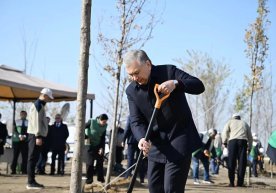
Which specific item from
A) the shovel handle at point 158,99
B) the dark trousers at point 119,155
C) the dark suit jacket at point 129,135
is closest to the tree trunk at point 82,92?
the shovel handle at point 158,99

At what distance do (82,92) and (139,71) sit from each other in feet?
6.33

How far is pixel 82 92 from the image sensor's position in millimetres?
6008

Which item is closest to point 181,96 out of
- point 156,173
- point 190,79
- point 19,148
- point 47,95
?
point 190,79

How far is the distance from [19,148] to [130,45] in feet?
19.4

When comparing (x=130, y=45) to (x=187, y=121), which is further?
(x=130, y=45)

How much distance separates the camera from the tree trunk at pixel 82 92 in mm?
6012

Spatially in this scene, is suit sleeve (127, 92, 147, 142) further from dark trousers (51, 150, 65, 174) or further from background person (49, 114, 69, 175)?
dark trousers (51, 150, 65, 174)

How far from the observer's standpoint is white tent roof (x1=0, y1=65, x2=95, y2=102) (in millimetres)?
14219

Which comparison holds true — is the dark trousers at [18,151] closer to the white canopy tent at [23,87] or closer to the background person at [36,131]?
the white canopy tent at [23,87]

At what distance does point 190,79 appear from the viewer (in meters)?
4.29

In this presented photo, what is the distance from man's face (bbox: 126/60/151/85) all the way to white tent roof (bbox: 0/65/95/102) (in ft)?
33.3

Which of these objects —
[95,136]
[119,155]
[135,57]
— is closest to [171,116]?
[135,57]

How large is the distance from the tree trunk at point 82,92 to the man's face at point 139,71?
5.92 ft

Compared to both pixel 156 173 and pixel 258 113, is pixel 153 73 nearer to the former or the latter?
pixel 156 173
